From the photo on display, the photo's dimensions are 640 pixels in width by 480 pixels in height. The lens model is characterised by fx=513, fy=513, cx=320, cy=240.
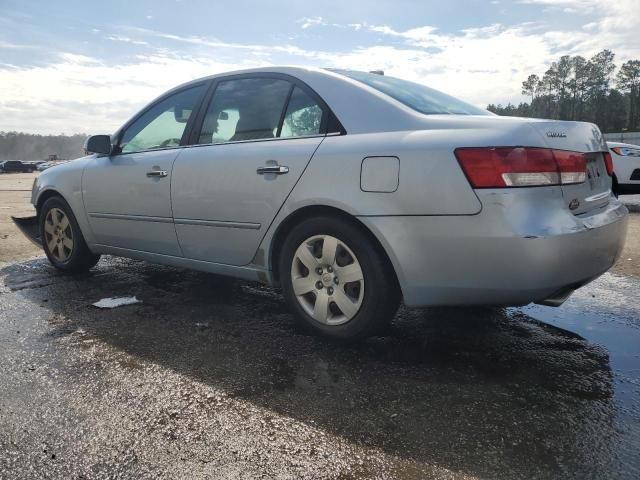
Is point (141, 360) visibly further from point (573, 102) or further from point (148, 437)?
point (573, 102)

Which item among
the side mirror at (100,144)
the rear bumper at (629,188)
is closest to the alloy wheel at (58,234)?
the side mirror at (100,144)

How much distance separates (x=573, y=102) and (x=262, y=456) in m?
121

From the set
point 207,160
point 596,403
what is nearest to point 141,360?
point 207,160

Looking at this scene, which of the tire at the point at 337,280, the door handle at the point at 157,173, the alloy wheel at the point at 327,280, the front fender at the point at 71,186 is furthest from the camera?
the front fender at the point at 71,186

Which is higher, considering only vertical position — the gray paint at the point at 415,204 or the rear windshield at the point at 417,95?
the rear windshield at the point at 417,95

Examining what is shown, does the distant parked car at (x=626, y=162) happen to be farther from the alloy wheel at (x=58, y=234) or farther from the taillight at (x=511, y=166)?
the alloy wheel at (x=58, y=234)

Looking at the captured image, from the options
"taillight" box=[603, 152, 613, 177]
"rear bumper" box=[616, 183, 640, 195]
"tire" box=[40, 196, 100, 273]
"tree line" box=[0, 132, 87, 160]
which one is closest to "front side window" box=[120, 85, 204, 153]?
"tire" box=[40, 196, 100, 273]

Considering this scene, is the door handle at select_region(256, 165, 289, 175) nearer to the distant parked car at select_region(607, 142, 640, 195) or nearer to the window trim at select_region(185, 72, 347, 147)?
the window trim at select_region(185, 72, 347, 147)

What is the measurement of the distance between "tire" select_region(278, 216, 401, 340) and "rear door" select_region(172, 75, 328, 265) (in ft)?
0.92

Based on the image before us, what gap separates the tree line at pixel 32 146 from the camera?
155500 millimetres

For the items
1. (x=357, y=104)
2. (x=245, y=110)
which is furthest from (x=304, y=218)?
(x=245, y=110)

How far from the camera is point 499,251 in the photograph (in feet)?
7.82

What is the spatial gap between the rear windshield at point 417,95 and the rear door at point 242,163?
404mm

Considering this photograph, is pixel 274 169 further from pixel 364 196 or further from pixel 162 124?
→ pixel 162 124
